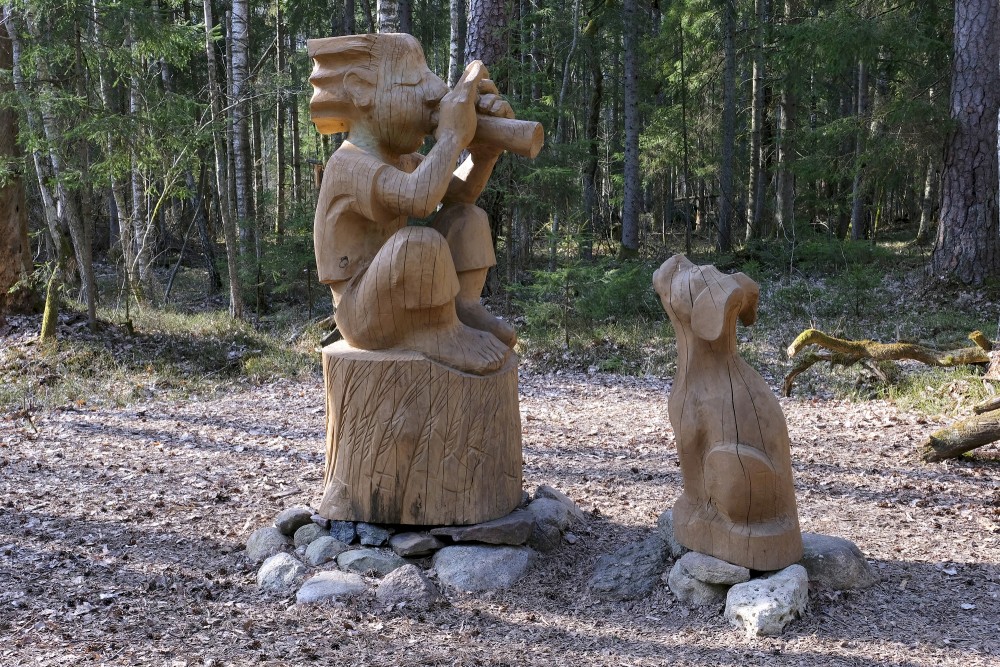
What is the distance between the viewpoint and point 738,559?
337cm

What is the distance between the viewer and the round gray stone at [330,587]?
3578 mm

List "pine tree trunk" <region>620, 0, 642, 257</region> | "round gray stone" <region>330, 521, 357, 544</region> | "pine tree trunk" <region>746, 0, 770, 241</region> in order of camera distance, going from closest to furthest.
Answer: "round gray stone" <region>330, 521, 357, 544</region> → "pine tree trunk" <region>620, 0, 642, 257</region> → "pine tree trunk" <region>746, 0, 770, 241</region>

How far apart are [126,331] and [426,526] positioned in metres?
6.87

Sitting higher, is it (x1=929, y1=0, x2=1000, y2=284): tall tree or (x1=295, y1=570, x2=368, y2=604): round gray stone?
(x1=929, y1=0, x2=1000, y2=284): tall tree

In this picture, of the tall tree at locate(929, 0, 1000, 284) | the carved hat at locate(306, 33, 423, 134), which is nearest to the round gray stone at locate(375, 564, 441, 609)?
the carved hat at locate(306, 33, 423, 134)

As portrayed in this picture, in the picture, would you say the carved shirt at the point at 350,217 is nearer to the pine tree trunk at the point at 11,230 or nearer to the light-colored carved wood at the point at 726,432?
the light-colored carved wood at the point at 726,432

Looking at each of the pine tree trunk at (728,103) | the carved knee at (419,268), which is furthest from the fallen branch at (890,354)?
the pine tree trunk at (728,103)

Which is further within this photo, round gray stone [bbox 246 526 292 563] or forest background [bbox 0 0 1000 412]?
forest background [bbox 0 0 1000 412]

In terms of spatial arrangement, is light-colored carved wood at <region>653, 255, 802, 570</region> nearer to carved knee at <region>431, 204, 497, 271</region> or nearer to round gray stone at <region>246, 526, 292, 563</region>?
carved knee at <region>431, 204, 497, 271</region>

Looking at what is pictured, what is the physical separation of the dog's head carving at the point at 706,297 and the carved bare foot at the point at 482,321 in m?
1.02

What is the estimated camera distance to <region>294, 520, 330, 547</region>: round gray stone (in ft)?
13.3

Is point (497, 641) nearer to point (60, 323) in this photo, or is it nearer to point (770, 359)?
point (770, 359)

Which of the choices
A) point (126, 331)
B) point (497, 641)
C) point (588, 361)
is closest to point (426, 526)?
point (497, 641)

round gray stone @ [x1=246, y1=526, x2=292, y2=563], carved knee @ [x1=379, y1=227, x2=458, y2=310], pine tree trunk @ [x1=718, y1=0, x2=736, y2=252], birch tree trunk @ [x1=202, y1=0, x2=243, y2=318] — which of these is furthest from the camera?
pine tree trunk @ [x1=718, y1=0, x2=736, y2=252]
